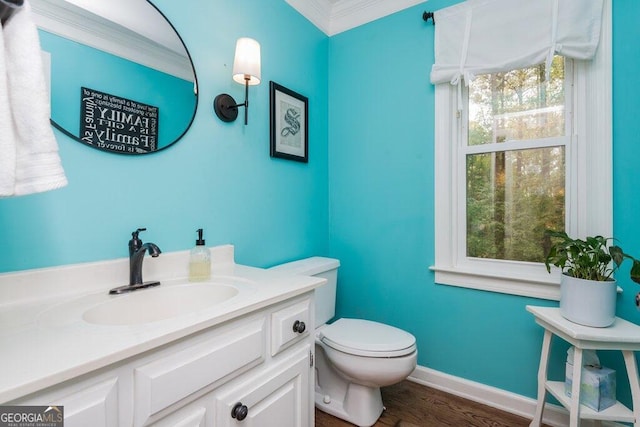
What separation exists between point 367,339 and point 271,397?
0.60 metres

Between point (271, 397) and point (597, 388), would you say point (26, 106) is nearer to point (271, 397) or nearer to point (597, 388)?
point (271, 397)

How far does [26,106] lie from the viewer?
1.85ft

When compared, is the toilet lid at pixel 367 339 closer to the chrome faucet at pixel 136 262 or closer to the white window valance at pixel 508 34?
the chrome faucet at pixel 136 262

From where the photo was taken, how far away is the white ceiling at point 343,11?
1.86 m

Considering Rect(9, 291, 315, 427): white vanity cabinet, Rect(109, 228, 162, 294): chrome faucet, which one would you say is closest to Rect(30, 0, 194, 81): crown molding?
Rect(109, 228, 162, 294): chrome faucet

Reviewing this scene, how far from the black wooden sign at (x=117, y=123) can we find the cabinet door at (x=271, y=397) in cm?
88

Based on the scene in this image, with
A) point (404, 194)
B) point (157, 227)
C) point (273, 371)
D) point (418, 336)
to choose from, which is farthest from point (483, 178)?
point (157, 227)

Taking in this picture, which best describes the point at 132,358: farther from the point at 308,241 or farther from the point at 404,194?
the point at 404,194

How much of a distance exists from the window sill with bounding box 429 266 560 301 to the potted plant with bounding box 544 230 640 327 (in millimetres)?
209

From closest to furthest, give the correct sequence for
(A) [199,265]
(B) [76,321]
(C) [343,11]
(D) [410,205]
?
(B) [76,321], (A) [199,265], (D) [410,205], (C) [343,11]

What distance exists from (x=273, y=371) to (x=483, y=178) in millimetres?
1490

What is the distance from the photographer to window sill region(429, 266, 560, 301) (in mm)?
1456

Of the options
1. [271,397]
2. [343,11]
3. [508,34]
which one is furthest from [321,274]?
[343,11]

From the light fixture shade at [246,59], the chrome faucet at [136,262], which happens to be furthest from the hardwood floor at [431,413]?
the light fixture shade at [246,59]
